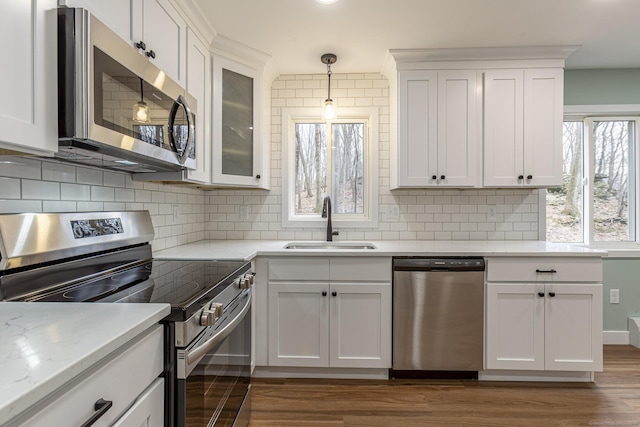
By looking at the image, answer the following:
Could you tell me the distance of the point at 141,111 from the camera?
1.31 metres

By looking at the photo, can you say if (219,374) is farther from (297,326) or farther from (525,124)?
(525,124)

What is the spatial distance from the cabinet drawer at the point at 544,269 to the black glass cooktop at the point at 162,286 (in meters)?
1.65

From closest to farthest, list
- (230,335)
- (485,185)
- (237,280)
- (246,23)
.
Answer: (230,335)
(237,280)
(246,23)
(485,185)

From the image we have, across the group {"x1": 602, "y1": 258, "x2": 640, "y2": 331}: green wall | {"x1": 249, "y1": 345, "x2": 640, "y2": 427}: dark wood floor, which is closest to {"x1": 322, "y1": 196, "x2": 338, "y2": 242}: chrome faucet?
{"x1": 249, "y1": 345, "x2": 640, "y2": 427}: dark wood floor

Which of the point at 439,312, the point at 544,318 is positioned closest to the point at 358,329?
the point at 439,312

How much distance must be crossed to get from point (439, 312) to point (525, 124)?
1.54m

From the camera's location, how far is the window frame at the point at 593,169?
2889 millimetres

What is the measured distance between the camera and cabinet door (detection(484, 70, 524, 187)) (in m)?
2.51

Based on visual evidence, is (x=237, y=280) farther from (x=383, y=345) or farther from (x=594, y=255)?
(x=594, y=255)

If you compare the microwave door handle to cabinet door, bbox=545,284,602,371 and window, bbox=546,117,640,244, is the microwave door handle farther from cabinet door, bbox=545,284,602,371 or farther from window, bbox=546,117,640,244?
window, bbox=546,117,640,244

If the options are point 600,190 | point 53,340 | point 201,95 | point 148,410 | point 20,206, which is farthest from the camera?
point 600,190

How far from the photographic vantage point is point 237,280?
1582 mm

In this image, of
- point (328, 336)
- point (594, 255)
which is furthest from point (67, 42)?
point (594, 255)

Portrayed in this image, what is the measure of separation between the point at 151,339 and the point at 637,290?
3748 millimetres
